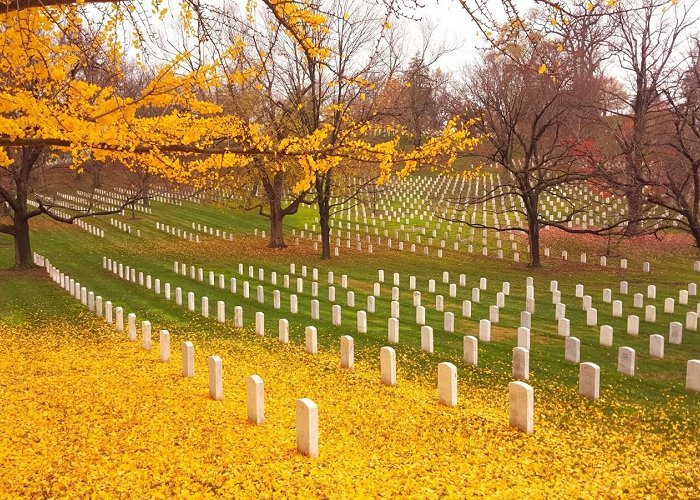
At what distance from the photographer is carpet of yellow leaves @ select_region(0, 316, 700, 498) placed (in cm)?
504

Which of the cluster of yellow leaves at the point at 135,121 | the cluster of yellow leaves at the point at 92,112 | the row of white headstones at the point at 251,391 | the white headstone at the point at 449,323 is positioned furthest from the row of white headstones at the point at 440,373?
the cluster of yellow leaves at the point at 92,112

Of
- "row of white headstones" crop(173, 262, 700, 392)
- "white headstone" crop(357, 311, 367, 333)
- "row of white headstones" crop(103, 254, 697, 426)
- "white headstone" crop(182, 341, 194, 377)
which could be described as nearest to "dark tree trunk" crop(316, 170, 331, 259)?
"row of white headstones" crop(173, 262, 700, 392)

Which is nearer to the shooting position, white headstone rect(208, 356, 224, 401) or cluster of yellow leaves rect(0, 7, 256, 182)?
cluster of yellow leaves rect(0, 7, 256, 182)

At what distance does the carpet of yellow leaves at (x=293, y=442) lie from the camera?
5.04m

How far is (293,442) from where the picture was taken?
20.3ft

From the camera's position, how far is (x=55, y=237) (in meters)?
29.6

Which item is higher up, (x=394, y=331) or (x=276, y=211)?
(x=276, y=211)

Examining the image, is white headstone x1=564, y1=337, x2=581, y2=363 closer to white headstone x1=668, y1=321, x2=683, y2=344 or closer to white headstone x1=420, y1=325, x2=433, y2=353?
white headstone x1=420, y1=325, x2=433, y2=353

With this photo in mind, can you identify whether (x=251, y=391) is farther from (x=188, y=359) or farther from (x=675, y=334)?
(x=675, y=334)

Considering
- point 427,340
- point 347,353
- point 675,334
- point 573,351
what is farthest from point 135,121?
point 675,334

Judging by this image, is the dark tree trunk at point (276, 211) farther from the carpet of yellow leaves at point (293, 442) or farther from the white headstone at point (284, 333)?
the carpet of yellow leaves at point (293, 442)

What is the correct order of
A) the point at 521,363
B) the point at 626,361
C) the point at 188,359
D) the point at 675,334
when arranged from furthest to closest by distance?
the point at 675,334 → the point at 626,361 → the point at 521,363 → the point at 188,359

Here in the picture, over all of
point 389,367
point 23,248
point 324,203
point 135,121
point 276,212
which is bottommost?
point 389,367

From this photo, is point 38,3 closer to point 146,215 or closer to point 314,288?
point 314,288
